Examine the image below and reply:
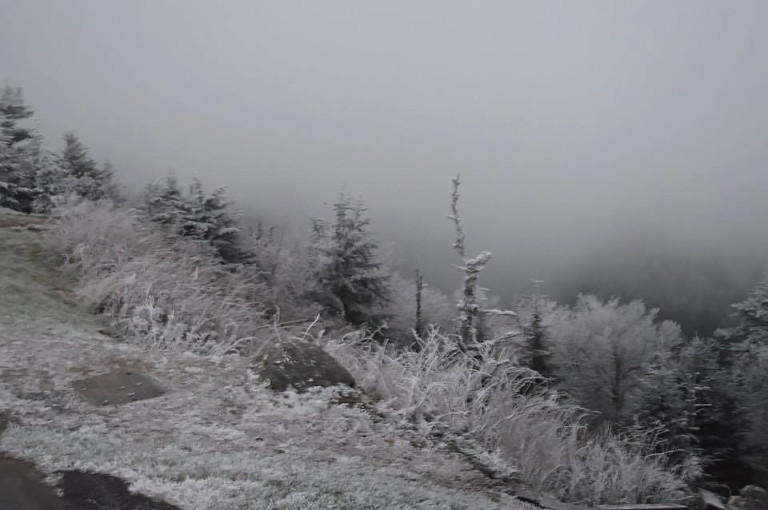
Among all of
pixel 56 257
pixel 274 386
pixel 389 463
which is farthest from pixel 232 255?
pixel 389 463

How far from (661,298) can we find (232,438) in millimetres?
163582

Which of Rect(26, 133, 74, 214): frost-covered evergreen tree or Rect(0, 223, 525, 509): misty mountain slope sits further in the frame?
Rect(26, 133, 74, 214): frost-covered evergreen tree

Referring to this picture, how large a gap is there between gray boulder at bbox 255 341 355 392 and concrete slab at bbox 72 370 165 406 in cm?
110

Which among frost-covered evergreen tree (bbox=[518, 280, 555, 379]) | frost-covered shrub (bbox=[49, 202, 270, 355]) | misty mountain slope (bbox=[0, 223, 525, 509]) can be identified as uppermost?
frost-covered shrub (bbox=[49, 202, 270, 355])

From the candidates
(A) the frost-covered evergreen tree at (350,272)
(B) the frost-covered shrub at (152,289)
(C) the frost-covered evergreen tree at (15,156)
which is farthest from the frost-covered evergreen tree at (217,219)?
(B) the frost-covered shrub at (152,289)

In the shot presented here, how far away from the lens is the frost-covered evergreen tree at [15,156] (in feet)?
52.0

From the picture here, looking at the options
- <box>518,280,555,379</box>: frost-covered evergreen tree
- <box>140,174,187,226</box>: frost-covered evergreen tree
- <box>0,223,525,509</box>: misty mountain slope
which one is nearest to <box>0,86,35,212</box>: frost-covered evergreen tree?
<box>140,174,187,226</box>: frost-covered evergreen tree

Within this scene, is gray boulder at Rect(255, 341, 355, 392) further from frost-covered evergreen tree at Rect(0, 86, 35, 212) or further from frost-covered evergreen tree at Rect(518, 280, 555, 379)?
frost-covered evergreen tree at Rect(518, 280, 555, 379)

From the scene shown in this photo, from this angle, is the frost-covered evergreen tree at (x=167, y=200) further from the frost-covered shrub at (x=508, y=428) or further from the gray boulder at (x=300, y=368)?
the frost-covered shrub at (x=508, y=428)

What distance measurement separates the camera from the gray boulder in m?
5.43

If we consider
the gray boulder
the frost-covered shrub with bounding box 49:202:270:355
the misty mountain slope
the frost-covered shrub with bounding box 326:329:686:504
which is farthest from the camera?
the frost-covered shrub with bounding box 49:202:270:355

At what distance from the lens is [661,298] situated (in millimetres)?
146875

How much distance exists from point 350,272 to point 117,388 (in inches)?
969

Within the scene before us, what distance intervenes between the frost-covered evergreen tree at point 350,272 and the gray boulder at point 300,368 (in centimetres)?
2215
